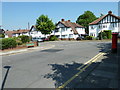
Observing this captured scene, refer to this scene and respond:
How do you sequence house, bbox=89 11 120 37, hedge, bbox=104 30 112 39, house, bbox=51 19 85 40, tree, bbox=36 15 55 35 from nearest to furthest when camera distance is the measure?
tree, bbox=36 15 55 35 < hedge, bbox=104 30 112 39 < house, bbox=89 11 120 37 < house, bbox=51 19 85 40

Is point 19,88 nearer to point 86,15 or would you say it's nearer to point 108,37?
point 108,37

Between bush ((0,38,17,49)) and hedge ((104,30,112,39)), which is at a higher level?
hedge ((104,30,112,39))

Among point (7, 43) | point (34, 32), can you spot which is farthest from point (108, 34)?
point (34, 32)

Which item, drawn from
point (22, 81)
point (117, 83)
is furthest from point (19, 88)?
point (117, 83)

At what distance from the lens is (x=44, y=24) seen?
38000 millimetres

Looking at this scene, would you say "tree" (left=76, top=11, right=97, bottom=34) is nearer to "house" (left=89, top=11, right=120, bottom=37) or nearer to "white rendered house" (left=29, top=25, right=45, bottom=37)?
"house" (left=89, top=11, right=120, bottom=37)

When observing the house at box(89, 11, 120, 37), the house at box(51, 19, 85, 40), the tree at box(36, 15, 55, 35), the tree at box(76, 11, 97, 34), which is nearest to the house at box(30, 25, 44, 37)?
the house at box(51, 19, 85, 40)

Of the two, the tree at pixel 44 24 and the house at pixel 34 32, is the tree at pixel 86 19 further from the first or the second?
the tree at pixel 44 24

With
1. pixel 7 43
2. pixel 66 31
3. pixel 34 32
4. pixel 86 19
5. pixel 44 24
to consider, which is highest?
pixel 86 19

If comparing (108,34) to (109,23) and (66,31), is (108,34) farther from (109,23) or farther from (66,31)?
(66,31)

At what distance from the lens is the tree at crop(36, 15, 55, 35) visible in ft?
126

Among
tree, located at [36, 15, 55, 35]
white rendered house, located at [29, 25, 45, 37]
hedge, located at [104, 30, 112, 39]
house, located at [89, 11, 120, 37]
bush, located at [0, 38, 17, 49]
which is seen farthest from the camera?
white rendered house, located at [29, 25, 45, 37]

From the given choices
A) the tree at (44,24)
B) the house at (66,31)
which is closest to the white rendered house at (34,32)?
the house at (66,31)

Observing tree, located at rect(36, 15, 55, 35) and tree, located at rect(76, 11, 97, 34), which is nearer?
tree, located at rect(36, 15, 55, 35)
